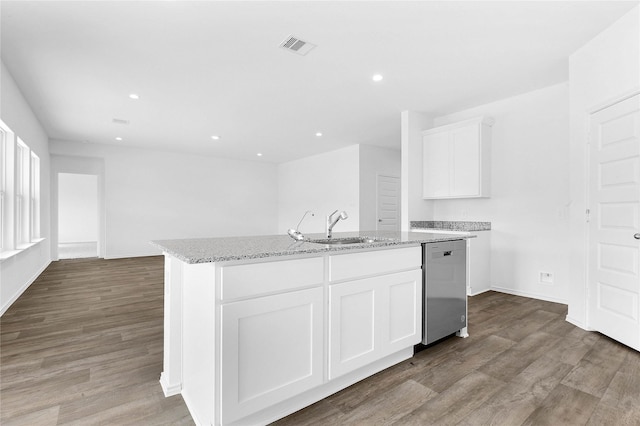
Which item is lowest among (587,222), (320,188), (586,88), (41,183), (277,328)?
(277,328)

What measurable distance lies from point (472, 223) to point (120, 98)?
5.17 m

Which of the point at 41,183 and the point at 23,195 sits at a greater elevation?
the point at 41,183

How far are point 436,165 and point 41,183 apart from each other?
22.3 ft

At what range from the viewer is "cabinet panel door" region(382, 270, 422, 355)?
211 centimetres

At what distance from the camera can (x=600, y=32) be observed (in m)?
2.71

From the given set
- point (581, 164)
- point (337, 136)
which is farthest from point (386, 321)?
point (337, 136)

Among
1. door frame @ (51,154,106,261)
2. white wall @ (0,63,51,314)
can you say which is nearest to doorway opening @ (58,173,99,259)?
door frame @ (51,154,106,261)

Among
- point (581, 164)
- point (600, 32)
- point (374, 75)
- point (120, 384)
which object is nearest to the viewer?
point (120, 384)

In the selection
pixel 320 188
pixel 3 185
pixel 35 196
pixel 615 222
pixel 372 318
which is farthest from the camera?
pixel 320 188

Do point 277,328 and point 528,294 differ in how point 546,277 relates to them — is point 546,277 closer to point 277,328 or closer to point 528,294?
point 528,294

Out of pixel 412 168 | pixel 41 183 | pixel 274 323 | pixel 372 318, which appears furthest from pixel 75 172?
pixel 372 318

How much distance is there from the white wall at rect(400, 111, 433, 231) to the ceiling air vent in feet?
7.46

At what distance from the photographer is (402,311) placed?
2207 mm

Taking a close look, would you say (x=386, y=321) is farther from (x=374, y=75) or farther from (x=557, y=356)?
(x=374, y=75)
